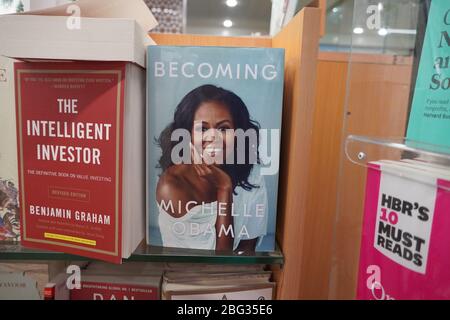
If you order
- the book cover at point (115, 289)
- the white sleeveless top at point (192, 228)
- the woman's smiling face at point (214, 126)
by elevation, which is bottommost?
the book cover at point (115, 289)

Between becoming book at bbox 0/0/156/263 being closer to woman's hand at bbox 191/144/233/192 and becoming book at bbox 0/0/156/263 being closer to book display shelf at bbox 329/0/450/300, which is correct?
woman's hand at bbox 191/144/233/192

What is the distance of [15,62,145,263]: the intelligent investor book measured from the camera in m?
0.52

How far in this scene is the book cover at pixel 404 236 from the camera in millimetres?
386

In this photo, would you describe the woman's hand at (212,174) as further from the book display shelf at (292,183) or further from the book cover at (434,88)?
the book cover at (434,88)

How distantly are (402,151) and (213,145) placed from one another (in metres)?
0.34

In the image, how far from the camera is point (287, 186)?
585mm

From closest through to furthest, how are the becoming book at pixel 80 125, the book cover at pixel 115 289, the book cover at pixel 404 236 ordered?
the book cover at pixel 404 236, the becoming book at pixel 80 125, the book cover at pixel 115 289

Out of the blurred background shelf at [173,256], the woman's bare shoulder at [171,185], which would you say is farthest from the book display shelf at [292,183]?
the woman's bare shoulder at [171,185]

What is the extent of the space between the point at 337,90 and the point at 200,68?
1.02m

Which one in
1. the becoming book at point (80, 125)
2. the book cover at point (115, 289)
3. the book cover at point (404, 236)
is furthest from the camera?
the book cover at point (115, 289)

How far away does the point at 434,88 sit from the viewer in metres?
0.50

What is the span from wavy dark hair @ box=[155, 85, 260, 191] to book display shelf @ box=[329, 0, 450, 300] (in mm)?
213

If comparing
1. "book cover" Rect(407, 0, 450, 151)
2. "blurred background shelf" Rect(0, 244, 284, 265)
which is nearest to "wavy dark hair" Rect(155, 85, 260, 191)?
"blurred background shelf" Rect(0, 244, 284, 265)
